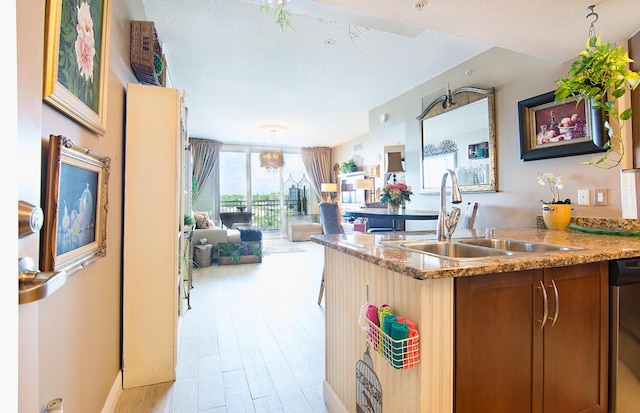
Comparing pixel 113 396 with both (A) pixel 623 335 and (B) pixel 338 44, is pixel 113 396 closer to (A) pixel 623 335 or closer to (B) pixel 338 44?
(A) pixel 623 335

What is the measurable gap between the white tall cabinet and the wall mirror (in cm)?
270

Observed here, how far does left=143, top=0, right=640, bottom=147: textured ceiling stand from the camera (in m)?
1.79

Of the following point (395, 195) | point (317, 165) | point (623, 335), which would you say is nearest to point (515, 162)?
point (395, 195)

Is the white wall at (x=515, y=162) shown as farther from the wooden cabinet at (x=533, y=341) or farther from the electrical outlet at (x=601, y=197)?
the wooden cabinet at (x=533, y=341)

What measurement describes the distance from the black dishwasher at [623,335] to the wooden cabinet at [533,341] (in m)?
0.04

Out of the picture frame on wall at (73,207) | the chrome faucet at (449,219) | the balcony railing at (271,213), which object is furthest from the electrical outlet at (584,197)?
the balcony railing at (271,213)

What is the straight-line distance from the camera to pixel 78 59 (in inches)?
45.6

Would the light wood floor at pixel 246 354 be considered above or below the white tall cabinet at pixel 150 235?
below

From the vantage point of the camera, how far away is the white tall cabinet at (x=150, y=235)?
1.91 m

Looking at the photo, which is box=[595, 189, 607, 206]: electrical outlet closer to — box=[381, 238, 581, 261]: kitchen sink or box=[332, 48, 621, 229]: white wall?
box=[332, 48, 621, 229]: white wall

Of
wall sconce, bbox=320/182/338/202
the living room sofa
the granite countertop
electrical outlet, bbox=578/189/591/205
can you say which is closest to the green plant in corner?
electrical outlet, bbox=578/189/591/205

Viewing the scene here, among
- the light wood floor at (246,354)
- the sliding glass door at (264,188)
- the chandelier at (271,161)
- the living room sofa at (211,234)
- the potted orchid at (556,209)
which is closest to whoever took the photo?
the light wood floor at (246,354)

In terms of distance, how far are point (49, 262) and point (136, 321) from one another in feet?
3.72

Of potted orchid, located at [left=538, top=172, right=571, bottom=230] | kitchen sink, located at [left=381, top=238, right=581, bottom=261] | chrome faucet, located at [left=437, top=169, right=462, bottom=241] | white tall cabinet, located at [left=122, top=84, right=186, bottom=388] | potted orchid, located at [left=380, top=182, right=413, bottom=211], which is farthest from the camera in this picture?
potted orchid, located at [left=380, top=182, right=413, bottom=211]
